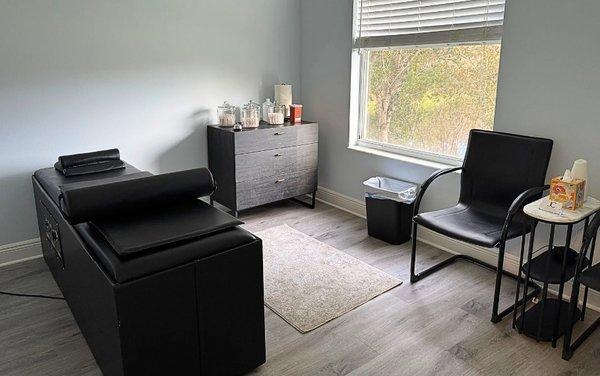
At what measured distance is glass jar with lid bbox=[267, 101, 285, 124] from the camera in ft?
12.4

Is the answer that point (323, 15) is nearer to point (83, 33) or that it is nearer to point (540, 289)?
point (83, 33)

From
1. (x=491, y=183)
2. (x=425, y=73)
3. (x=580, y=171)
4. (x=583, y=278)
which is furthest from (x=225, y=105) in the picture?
(x=583, y=278)

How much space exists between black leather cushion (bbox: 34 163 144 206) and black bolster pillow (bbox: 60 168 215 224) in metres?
0.72

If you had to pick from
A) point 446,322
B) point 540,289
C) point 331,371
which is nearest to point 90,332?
point 331,371

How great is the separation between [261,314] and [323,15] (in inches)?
108

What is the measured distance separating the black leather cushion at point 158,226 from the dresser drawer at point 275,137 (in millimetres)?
1510

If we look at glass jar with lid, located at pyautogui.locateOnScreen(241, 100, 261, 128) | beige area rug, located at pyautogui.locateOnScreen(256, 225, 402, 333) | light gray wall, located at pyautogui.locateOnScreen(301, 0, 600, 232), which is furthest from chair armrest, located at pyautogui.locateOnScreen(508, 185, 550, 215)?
glass jar with lid, located at pyautogui.locateOnScreen(241, 100, 261, 128)

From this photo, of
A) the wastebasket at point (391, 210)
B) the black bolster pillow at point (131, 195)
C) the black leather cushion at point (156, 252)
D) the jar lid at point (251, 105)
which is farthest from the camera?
the jar lid at point (251, 105)

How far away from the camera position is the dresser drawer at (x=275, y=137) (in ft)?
11.3

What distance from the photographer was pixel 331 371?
2002 millimetres

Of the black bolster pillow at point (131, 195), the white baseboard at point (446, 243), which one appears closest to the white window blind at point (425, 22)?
the white baseboard at point (446, 243)

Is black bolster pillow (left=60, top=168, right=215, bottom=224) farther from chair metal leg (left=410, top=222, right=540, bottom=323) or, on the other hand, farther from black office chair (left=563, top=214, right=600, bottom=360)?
black office chair (left=563, top=214, right=600, bottom=360)

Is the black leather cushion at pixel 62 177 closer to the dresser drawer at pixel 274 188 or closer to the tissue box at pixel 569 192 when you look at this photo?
the dresser drawer at pixel 274 188

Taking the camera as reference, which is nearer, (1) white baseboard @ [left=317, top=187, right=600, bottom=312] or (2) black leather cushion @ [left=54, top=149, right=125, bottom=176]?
(1) white baseboard @ [left=317, top=187, right=600, bottom=312]
